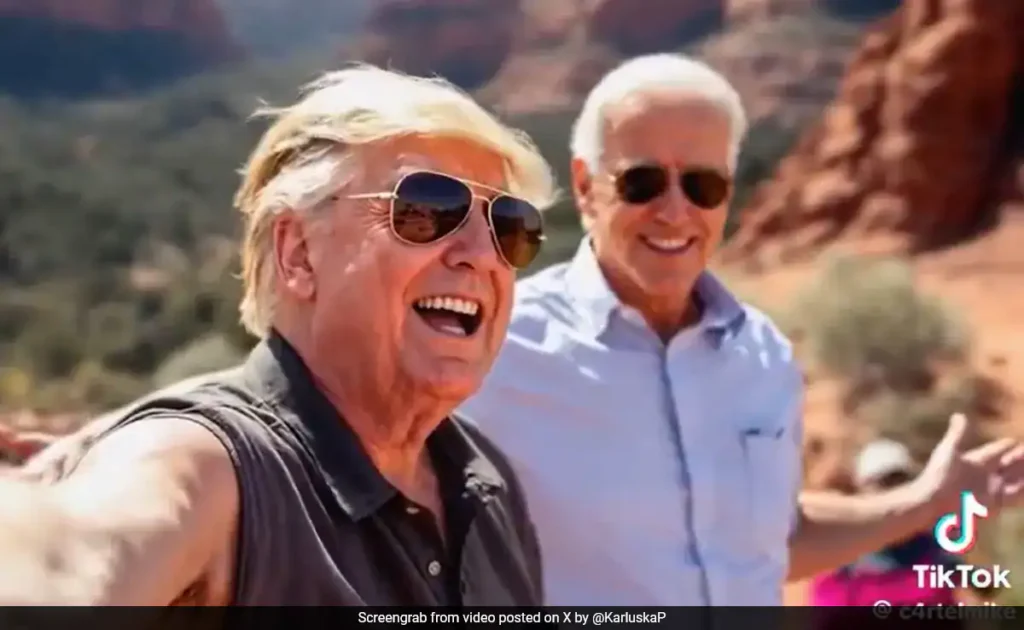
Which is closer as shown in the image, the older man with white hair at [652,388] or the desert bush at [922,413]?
the older man with white hair at [652,388]

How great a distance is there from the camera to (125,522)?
1.03 m

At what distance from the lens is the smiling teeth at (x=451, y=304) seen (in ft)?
4.33

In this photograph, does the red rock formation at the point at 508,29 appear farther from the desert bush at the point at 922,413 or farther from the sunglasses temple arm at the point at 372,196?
the sunglasses temple arm at the point at 372,196

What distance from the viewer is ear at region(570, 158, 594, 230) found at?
81.5 inches

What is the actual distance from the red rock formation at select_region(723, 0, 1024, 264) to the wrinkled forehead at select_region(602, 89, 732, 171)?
44.7ft

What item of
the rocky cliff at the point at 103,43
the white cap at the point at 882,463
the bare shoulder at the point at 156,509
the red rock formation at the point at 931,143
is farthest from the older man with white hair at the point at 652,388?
the rocky cliff at the point at 103,43

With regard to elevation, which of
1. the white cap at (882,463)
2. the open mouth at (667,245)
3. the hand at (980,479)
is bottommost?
the white cap at (882,463)

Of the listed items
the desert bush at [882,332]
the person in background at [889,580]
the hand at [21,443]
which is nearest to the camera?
the hand at [21,443]

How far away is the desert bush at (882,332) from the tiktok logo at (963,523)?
7.26 metres

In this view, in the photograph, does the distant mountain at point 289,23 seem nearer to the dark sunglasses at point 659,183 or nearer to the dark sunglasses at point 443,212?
the dark sunglasses at point 659,183

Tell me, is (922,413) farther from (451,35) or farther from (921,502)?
(451,35)

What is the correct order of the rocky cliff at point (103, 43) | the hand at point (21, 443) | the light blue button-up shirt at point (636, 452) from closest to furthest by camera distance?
1. the hand at point (21, 443)
2. the light blue button-up shirt at point (636, 452)
3. the rocky cliff at point (103, 43)

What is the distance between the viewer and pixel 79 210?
19.8 meters

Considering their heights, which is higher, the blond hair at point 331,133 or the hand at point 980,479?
the blond hair at point 331,133
